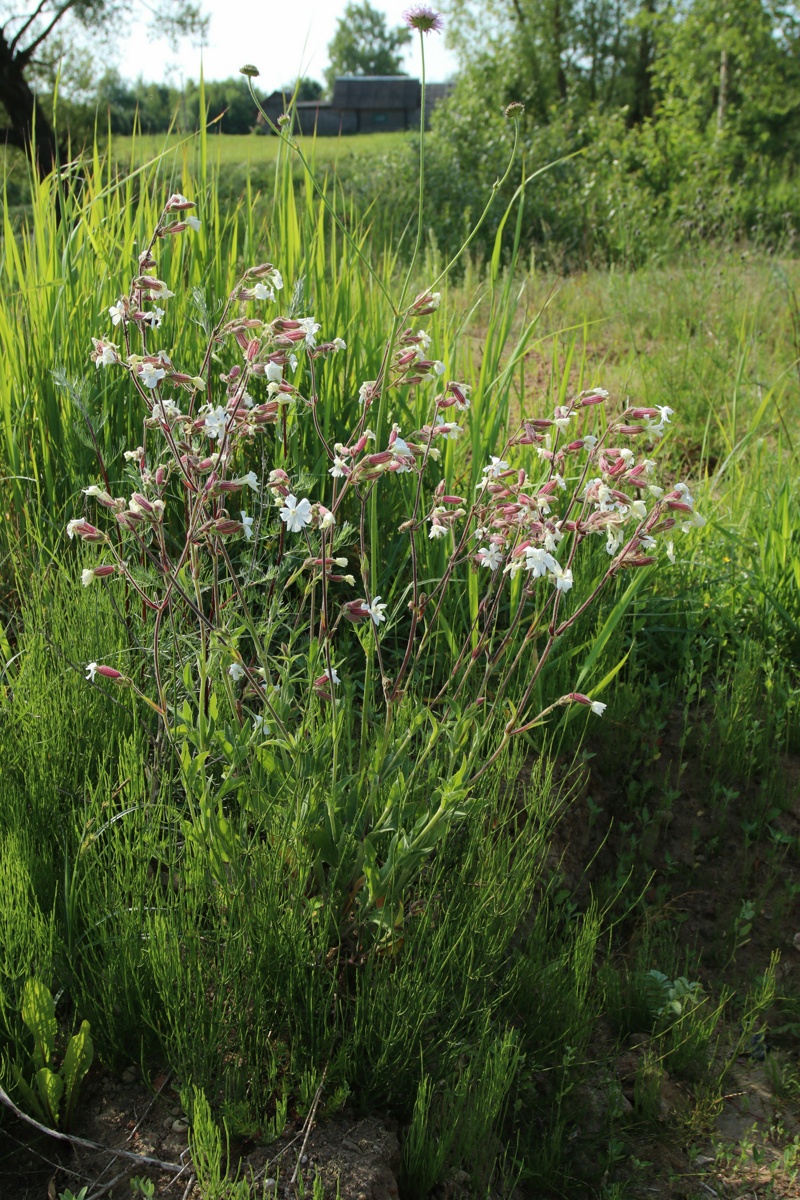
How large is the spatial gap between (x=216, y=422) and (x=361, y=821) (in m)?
0.76

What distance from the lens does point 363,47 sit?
7319 cm

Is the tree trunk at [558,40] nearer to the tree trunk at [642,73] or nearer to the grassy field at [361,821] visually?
the tree trunk at [642,73]

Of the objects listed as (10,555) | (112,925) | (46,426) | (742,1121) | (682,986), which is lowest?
(742,1121)

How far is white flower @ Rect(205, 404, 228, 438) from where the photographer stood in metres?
1.46

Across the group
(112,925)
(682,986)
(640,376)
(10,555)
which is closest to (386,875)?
(112,925)

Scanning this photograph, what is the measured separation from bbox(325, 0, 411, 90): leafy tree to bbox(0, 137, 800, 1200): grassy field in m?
81.7

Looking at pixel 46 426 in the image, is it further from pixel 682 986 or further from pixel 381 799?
pixel 682 986

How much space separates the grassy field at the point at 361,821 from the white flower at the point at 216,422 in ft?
0.19

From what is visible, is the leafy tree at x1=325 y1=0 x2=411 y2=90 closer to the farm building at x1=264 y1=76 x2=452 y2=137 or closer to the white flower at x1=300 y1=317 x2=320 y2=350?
the farm building at x1=264 y1=76 x2=452 y2=137

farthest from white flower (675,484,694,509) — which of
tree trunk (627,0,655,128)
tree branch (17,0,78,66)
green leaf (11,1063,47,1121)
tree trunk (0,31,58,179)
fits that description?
tree trunk (627,0,655,128)

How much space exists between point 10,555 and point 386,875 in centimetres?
157

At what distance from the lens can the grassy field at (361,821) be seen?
1.43 metres

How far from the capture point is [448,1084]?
1.50 meters

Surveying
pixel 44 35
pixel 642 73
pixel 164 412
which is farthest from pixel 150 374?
pixel 642 73
